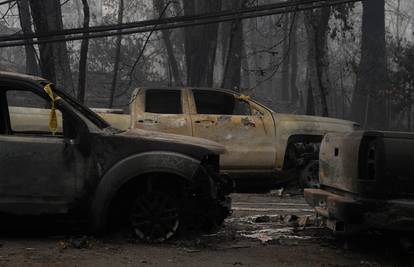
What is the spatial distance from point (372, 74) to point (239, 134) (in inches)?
609

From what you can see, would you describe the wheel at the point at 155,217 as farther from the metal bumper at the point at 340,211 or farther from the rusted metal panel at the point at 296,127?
the rusted metal panel at the point at 296,127

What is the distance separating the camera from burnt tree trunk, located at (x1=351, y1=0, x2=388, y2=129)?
23.6m

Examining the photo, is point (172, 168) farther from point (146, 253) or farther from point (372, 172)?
point (372, 172)

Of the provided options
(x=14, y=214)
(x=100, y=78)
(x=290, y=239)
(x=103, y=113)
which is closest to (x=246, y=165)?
(x=103, y=113)

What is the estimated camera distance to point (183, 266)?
5805 millimetres

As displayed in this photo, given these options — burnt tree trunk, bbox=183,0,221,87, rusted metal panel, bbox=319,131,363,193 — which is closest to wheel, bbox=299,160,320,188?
rusted metal panel, bbox=319,131,363,193

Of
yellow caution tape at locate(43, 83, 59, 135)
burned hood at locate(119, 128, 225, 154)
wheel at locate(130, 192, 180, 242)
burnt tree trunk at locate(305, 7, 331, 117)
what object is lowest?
wheel at locate(130, 192, 180, 242)

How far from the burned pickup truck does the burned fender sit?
1 centimetres

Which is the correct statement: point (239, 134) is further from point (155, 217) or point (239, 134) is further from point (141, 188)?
point (155, 217)

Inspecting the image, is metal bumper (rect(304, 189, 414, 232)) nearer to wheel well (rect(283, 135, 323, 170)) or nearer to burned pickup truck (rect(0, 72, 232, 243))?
burned pickup truck (rect(0, 72, 232, 243))

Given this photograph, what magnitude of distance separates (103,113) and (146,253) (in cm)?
496

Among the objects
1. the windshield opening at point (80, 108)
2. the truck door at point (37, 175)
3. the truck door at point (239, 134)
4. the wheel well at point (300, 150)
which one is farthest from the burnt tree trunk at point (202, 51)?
the truck door at point (37, 175)

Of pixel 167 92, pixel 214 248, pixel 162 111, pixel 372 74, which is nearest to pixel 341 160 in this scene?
pixel 214 248

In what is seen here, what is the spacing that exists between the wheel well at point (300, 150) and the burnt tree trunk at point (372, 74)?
12.0 metres
